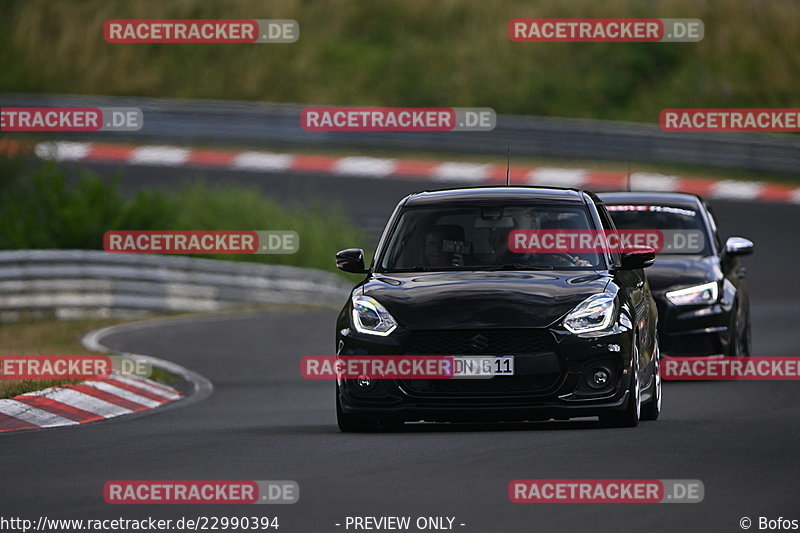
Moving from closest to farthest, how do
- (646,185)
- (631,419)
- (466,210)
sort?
(631,419) < (466,210) < (646,185)

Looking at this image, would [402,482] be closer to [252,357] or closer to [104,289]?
[252,357]

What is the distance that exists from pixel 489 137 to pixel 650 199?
17.1 m

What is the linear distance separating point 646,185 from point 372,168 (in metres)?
5.11

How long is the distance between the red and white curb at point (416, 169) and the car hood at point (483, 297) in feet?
59.7

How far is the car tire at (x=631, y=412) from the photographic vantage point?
36.8 feet

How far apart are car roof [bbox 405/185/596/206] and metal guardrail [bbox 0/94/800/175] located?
20.0 m

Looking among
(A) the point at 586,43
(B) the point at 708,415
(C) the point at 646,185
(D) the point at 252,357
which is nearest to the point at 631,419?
(B) the point at 708,415

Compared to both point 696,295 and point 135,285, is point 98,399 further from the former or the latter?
point 135,285

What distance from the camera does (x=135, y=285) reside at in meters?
23.1

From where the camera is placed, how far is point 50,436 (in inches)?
458

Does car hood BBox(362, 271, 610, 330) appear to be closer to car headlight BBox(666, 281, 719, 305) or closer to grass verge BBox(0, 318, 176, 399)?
grass verge BBox(0, 318, 176, 399)

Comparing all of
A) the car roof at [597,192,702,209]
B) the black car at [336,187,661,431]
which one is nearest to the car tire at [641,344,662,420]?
the black car at [336,187,661,431]

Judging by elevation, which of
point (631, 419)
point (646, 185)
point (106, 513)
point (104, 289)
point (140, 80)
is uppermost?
point (140, 80)

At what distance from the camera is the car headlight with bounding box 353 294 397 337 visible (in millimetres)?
11047
